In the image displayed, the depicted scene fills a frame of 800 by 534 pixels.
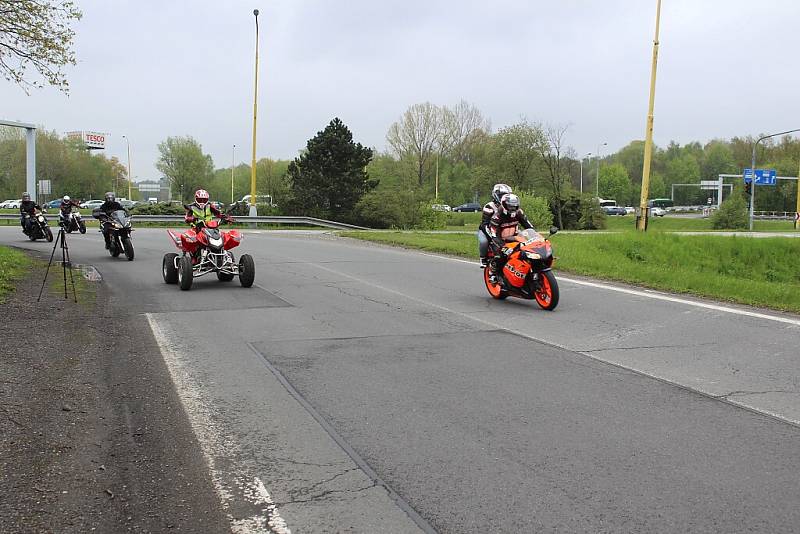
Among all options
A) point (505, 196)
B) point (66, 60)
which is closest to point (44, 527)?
point (505, 196)

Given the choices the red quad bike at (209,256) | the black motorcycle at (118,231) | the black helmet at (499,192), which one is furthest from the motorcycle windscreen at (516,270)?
the black motorcycle at (118,231)

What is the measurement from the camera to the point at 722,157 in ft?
399

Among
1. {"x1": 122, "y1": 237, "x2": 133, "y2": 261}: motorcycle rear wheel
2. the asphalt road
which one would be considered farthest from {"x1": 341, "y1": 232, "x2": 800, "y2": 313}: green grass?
{"x1": 122, "y1": 237, "x2": 133, "y2": 261}: motorcycle rear wheel

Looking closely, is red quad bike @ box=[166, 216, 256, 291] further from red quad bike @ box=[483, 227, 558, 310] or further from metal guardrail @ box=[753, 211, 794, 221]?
metal guardrail @ box=[753, 211, 794, 221]

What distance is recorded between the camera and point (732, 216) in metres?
61.1

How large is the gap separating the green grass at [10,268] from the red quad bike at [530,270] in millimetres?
7403

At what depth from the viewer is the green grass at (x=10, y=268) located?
1190cm

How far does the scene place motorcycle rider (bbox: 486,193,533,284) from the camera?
468 inches

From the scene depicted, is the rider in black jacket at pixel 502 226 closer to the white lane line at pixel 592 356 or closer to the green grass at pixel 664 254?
the white lane line at pixel 592 356

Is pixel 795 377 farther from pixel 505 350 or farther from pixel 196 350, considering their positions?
pixel 196 350

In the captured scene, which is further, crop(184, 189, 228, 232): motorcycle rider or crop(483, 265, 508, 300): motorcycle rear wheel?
crop(184, 189, 228, 232): motorcycle rider

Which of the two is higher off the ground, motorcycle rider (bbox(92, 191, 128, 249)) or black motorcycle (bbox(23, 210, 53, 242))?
motorcycle rider (bbox(92, 191, 128, 249))

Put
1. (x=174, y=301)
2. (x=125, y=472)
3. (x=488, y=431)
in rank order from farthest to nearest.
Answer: (x=174, y=301)
(x=488, y=431)
(x=125, y=472)

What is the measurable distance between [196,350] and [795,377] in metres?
5.84
